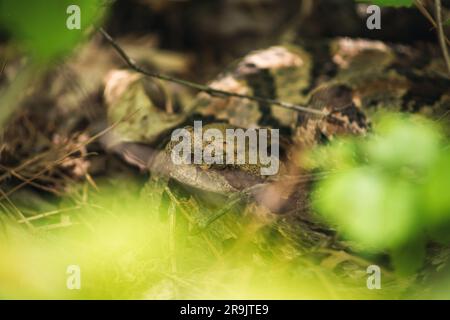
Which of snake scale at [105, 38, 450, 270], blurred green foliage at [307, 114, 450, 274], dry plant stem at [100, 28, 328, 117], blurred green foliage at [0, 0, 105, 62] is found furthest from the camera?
dry plant stem at [100, 28, 328, 117]

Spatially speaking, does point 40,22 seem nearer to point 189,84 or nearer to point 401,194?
point 189,84

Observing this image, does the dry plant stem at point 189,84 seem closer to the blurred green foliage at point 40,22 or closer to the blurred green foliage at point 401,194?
the blurred green foliage at point 40,22

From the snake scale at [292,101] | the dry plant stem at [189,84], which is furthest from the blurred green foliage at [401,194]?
the dry plant stem at [189,84]

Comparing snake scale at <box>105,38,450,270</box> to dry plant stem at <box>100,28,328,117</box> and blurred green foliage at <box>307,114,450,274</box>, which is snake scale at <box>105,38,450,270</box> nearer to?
dry plant stem at <box>100,28,328,117</box>

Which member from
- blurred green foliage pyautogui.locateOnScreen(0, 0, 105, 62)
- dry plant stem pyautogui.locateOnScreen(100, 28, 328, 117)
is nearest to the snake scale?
dry plant stem pyautogui.locateOnScreen(100, 28, 328, 117)

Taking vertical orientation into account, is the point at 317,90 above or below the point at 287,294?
above

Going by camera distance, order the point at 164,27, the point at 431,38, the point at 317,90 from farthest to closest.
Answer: the point at 164,27 < the point at 431,38 < the point at 317,90

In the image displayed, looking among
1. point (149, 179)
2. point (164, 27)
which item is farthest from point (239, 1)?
point (149, 179)

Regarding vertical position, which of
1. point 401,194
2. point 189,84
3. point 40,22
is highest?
point 189,84

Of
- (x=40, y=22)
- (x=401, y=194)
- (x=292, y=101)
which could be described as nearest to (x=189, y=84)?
(x=292, y=101)

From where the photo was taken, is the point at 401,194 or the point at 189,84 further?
the point at 189,84
